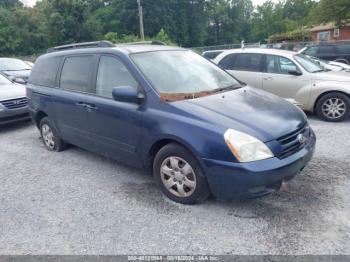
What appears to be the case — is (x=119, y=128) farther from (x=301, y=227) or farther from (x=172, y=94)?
(x=301, y=227)

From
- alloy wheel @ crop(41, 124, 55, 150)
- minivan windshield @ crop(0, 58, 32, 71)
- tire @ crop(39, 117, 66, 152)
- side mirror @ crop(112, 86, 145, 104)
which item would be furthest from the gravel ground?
minivan windshield @ crop(0, 58, 32, 71)

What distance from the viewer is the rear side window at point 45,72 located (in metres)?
5.21

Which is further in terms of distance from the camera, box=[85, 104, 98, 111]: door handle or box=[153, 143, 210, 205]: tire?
box=[85, 104, 98, 111]: door handle

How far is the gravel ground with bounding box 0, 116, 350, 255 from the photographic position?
296cm

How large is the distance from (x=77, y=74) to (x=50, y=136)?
4.70 ft

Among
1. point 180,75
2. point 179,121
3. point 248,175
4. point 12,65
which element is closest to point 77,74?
point 180,75

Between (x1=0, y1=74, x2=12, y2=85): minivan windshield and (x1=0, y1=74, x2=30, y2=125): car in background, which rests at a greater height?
(x1=0, y1=74, x2=12, y2=85): minivan windshield

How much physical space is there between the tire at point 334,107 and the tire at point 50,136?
5.13 m

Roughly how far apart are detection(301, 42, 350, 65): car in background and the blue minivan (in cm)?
1285

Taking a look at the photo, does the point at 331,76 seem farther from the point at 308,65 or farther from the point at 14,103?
the point at 14,103

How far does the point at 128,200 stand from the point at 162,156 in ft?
2.25

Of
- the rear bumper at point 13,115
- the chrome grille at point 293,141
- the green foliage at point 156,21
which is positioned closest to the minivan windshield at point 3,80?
the rear bumper at point 13,115

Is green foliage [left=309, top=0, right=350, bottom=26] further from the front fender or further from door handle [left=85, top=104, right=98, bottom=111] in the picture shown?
the front fender

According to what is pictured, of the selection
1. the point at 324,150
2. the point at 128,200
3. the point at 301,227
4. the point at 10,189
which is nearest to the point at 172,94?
the point at 128,200
